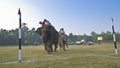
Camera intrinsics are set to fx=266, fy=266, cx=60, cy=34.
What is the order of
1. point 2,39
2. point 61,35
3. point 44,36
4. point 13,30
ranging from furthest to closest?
point 13,30, point 2,39, point 61,35, point 44,36

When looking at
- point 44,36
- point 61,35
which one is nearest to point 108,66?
point 44,36

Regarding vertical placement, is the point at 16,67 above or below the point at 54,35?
below

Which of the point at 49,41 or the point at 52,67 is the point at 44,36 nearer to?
the point at 49,41

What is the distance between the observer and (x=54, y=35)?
958 inches

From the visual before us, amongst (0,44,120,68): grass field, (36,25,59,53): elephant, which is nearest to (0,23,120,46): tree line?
(36,25,59,53): elephant

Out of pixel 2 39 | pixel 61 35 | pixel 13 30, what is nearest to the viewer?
pixel 61 35

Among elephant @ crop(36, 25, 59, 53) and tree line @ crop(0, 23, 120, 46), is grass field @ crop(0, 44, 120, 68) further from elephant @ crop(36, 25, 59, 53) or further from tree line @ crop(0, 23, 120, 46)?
tree line @ crop(0, 23, 120, 46)

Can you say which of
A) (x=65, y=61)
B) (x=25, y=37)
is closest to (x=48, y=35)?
(x=65, y=61)

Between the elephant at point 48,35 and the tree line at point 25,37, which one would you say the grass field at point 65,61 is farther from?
the tree line at point 25,37

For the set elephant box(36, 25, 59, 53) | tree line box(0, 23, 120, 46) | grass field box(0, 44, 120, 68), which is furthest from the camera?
tree line box(0, 23, 120, 46)

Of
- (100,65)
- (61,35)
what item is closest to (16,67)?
(100,65)

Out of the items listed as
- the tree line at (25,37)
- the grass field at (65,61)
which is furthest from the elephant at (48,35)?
the tree line at (25,37)

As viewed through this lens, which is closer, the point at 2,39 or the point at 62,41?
the point at 62,41

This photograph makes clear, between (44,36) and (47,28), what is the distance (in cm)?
75
